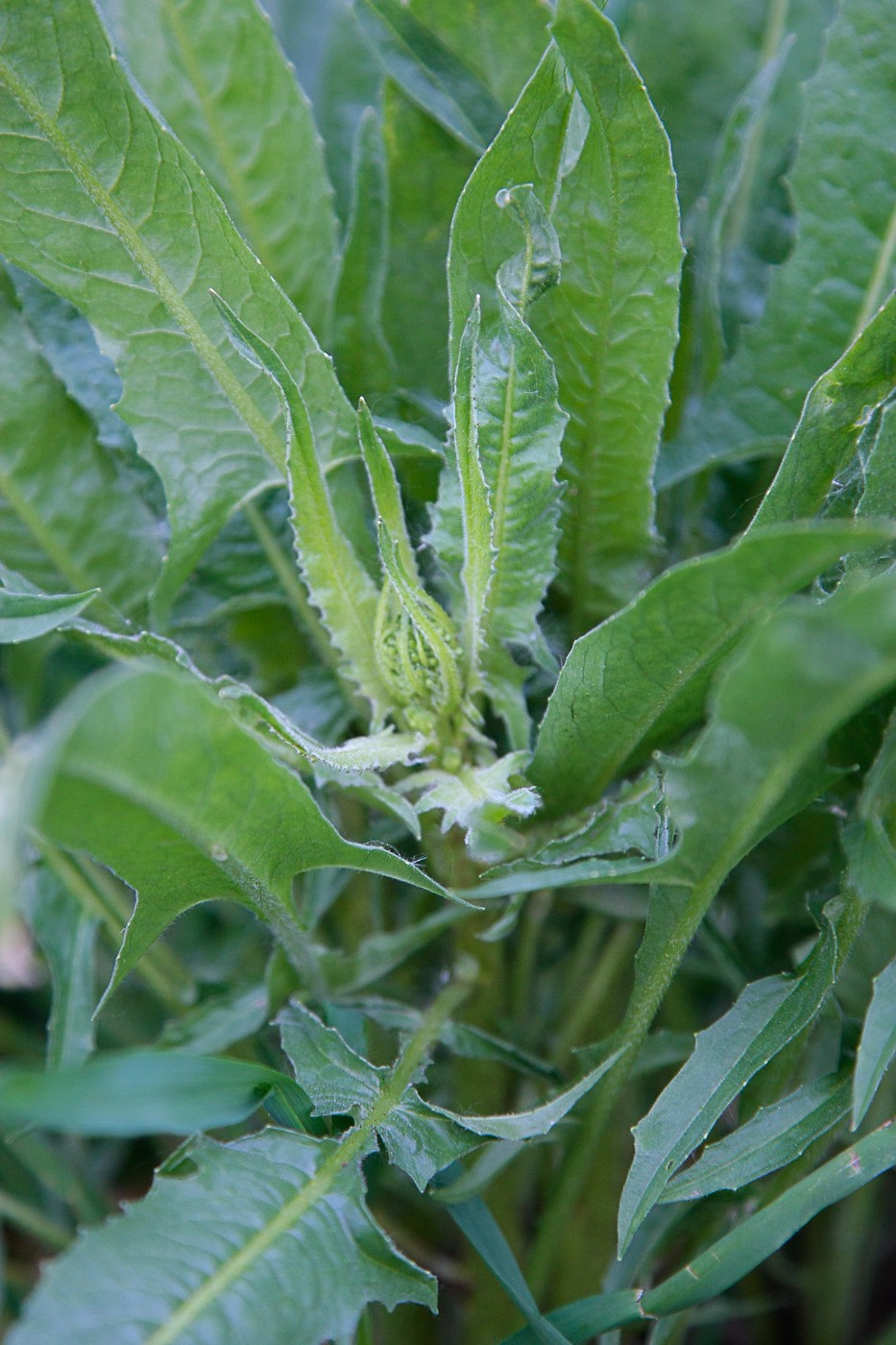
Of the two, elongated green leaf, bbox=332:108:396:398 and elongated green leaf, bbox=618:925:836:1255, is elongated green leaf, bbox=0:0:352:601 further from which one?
elongated green leaf, bbox=618:925:836:1255

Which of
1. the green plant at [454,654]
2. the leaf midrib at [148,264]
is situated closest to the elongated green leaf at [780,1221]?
the green plant at [454,654]

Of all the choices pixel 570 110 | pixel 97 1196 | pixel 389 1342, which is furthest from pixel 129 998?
pixel 570 110

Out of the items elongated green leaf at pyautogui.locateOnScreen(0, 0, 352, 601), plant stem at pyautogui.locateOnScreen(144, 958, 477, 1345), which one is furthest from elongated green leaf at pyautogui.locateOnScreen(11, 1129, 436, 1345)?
elongated green leaf at pyautogui.locateOnScreen(0, 0, 352, 601)

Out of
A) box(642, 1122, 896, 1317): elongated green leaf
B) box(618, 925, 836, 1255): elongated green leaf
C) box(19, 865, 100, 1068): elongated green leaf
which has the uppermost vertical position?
box(19, 865, 100, 1068): elongated green leaf

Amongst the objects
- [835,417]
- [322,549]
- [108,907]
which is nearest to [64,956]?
[108,907]

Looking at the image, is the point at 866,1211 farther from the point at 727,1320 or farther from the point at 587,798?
the point at 587,798

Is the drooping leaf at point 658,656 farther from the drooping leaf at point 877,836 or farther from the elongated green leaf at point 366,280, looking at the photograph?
the elongated green leaf at point 366,280
